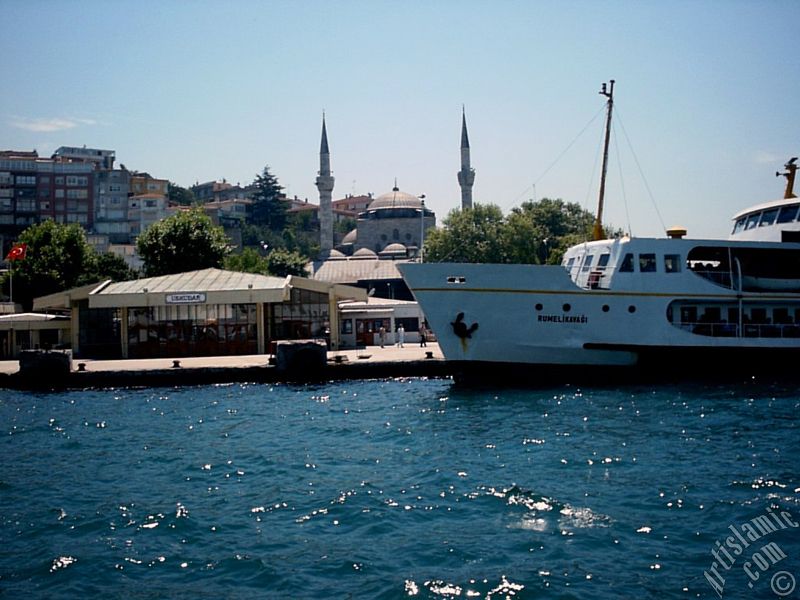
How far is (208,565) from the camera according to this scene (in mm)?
10070

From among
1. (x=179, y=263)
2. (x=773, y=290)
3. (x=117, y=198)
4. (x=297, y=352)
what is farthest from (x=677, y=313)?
(x=117, y=198)

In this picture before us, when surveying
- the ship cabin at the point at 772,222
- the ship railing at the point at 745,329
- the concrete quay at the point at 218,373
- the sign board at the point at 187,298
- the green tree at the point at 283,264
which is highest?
the green tree at the point at 283,264

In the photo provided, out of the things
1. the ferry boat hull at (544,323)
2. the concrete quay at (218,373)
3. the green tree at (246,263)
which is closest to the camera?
the ferry boat hull at (544,323)

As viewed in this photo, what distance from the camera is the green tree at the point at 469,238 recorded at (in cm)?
6356

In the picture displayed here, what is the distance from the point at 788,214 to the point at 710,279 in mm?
3869

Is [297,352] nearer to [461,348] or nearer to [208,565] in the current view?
[461,348]

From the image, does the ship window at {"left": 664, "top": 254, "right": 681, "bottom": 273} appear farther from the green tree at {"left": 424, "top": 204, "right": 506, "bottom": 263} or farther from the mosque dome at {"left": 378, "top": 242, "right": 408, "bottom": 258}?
the mosque dome at {"left": 378, "top": 242, "right": 408, "bottom": 258}

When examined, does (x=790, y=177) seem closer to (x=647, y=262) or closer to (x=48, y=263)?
(x=647, y=262)

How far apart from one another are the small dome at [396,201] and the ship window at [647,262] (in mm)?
75001

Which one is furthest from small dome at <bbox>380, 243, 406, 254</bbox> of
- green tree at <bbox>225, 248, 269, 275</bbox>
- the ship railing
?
the ship railing

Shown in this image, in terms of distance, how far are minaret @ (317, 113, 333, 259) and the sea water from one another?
7177 cm
